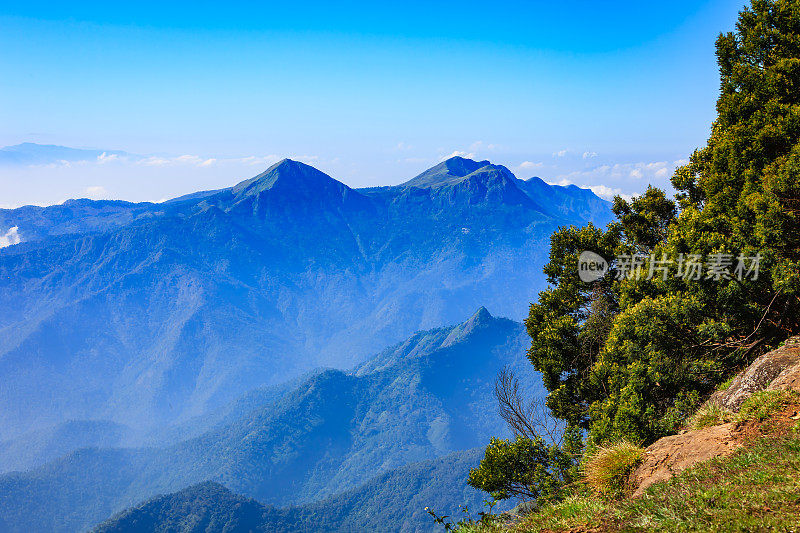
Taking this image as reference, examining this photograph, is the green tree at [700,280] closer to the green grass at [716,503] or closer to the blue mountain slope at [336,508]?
the green grass at [716,503]

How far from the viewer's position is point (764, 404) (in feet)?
39.7

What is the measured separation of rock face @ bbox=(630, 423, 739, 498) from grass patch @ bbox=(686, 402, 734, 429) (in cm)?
34

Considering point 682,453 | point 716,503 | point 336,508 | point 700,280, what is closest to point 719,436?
point 682,453

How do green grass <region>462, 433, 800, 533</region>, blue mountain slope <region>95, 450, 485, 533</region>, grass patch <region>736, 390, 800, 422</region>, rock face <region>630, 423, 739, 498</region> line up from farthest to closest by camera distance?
blue mountain slope <region>95, 450, 485, 533</region>, grass patch <region>736, 390, 800, 422</region>, rock face <region>630, 423, 739, 498</region>, green grass <region>462, 433, 800, 533</region>

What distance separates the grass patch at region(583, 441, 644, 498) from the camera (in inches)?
497

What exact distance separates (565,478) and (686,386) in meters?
6.55

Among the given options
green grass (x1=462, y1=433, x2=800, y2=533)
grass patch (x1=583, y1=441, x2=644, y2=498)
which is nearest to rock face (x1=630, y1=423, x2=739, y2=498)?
grass patch (x1=583, y1=441, x2=644, y2=498)

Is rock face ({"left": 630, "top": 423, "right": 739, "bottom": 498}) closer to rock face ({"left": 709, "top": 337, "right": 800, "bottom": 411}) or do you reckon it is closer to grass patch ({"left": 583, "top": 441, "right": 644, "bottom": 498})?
grass patch ({"left": 583, "top": 441, "right": 644, "bottom": 498})

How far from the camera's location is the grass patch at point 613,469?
12633 millimetres

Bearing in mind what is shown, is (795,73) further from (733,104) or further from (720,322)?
(720,322)

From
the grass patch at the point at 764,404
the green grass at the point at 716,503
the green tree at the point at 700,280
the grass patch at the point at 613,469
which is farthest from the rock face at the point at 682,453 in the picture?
the green tree at the point at 700,280

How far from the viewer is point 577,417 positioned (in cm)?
2652

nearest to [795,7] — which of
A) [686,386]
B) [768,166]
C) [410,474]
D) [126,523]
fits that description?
[768,166]

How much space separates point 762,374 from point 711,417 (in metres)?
2.22
